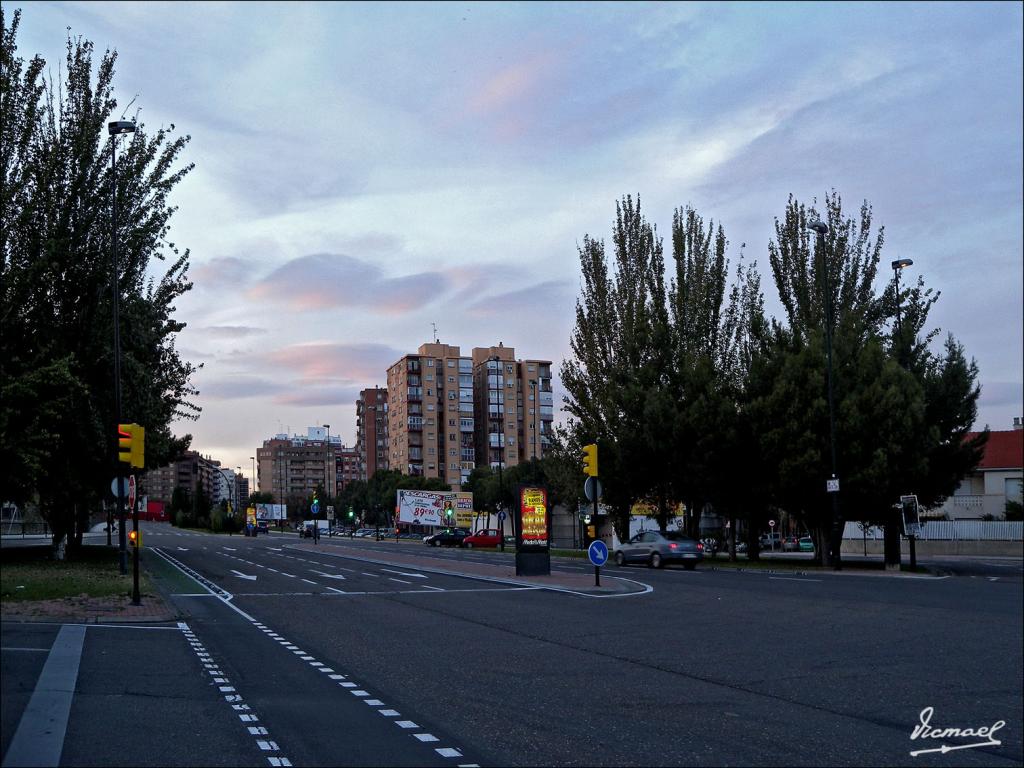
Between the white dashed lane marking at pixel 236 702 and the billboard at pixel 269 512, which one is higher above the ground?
the white dashed lane marking at pixel 236 702

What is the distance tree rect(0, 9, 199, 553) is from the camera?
94.3ft

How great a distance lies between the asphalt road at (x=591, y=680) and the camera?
7.57 meters

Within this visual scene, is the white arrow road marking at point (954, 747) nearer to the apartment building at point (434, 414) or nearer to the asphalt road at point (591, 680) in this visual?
the asphalt road at point (591, 680)

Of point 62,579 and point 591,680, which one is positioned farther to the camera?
point 62,579

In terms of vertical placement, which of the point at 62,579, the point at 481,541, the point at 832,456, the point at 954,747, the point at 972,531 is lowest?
the point at 481,541

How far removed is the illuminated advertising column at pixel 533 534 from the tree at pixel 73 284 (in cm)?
1357

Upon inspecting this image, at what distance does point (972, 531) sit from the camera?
5406 centimetres

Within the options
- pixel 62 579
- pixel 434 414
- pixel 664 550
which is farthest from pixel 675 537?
pixel 434 414

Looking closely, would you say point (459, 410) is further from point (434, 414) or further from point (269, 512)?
point (269, 512)

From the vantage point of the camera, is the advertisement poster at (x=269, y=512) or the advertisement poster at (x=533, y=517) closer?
the advertisement poster at (x=533, y=517)

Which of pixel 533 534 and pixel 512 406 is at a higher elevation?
pixel 512 406

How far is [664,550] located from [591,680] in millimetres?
26966

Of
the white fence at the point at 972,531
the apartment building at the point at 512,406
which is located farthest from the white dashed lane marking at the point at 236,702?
the apartment building at the point at 512,406

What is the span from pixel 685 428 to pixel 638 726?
113 ft
